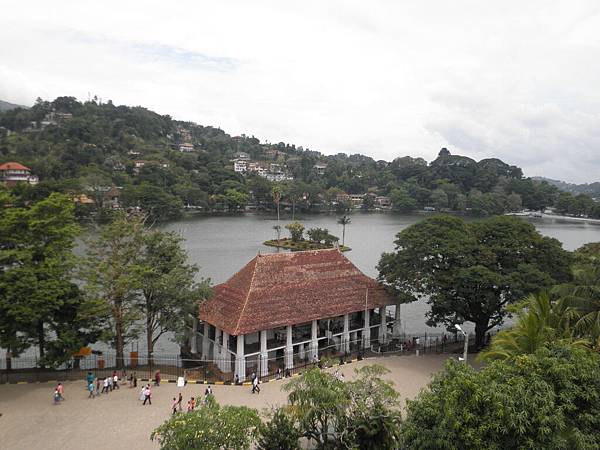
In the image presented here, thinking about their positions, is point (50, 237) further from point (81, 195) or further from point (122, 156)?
point (122, 156)

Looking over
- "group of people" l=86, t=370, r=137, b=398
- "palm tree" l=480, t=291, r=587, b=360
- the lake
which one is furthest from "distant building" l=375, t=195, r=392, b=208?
"palm tree" l=480, t=291, r=587, b=360

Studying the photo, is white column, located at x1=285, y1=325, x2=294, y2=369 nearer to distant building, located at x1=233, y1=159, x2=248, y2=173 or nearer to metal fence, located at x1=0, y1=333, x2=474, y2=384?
metal fence, located at x1=0, y1=333, x2=474, y2=384

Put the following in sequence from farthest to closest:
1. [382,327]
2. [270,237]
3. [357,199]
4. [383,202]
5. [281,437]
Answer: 1. [357,199]
2. [383,202]
3. [270,237]
4. [382,327]
5. [281,437]

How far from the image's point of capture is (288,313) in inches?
987

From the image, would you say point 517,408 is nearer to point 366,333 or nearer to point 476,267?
point 476,267

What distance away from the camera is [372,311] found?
102 feet

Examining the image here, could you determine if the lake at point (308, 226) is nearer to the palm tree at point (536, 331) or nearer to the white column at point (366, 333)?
the white column at point (366, 333)

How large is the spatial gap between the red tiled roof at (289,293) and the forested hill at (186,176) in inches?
1552

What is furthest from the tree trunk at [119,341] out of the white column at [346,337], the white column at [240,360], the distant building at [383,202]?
the distant building at [383,202]

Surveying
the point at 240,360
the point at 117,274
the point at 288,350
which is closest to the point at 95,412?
the point at 240,360

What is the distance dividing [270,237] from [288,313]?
54.2m

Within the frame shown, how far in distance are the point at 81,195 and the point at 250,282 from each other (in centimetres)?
6750

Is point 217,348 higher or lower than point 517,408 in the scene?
lower

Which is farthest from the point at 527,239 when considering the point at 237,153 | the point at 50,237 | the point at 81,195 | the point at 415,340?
the point at 237,153
